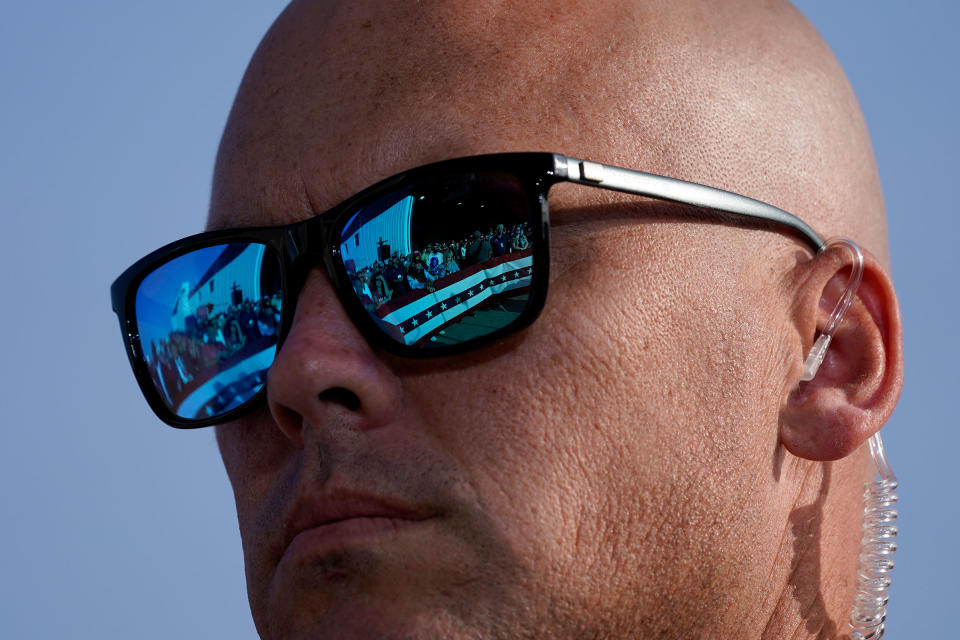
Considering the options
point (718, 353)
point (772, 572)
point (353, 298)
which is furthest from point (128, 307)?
point (772, 572)

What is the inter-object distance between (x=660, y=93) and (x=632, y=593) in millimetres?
839

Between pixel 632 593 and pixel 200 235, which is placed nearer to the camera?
pixel 632 593

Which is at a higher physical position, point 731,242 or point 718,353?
point 731,242

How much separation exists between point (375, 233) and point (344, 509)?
44cm

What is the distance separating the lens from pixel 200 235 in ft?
6.29

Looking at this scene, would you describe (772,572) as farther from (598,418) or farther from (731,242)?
(731,242)

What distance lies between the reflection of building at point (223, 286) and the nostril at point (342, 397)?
0.30m

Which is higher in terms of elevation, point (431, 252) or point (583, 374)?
point (431, 252)

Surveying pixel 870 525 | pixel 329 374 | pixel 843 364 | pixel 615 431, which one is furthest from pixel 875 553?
pixel 329 374

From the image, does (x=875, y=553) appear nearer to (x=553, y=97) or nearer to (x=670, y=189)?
(x=670, y=189)

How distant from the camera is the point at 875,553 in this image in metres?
1.93

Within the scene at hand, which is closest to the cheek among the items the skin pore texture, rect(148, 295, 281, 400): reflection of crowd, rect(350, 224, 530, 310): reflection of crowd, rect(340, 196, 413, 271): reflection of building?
the skin pore texture

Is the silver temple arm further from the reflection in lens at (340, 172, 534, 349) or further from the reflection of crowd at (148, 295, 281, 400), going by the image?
the reflection of crowd at (148, 295, 281, 400)

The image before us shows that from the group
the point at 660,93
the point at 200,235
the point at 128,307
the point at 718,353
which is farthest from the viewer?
the point at 128,307
